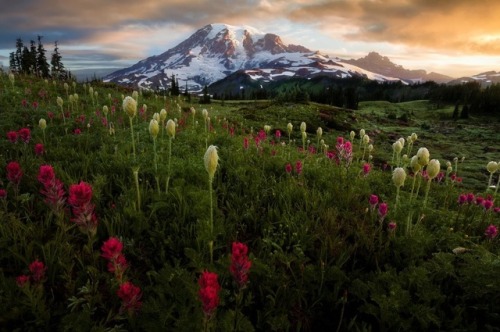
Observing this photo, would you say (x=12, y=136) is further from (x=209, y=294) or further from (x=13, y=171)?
(x=209, y=294)

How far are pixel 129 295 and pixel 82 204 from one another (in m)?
0.92

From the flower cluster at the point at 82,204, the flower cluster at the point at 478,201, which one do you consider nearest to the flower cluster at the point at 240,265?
the flower cluster at the point at 82,204

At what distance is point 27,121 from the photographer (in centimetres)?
901

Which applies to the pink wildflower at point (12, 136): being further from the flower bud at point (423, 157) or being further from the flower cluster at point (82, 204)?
the flower bud at point (423, 157)

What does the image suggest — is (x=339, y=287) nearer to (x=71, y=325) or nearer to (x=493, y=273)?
(x=493, y=273)

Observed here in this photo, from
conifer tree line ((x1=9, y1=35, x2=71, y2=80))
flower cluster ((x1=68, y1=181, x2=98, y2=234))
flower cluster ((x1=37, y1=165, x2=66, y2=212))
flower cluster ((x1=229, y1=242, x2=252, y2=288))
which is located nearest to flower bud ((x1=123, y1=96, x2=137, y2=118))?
flower cluster ((x1=37, y1=165, x2=66, y2=212))

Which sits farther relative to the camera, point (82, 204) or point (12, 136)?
point (12, 136)

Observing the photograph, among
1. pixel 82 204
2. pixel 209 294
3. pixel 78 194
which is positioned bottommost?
pixel 209 294

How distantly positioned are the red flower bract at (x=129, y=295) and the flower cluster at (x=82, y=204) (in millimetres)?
805

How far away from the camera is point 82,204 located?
269 cm

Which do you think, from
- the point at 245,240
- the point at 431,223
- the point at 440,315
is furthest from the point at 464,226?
the point at 245,240

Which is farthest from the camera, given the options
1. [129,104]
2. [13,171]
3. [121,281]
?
[129,104]

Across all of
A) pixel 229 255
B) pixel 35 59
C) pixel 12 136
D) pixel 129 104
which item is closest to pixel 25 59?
pixel 35 59

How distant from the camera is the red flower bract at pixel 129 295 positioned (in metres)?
2.22
